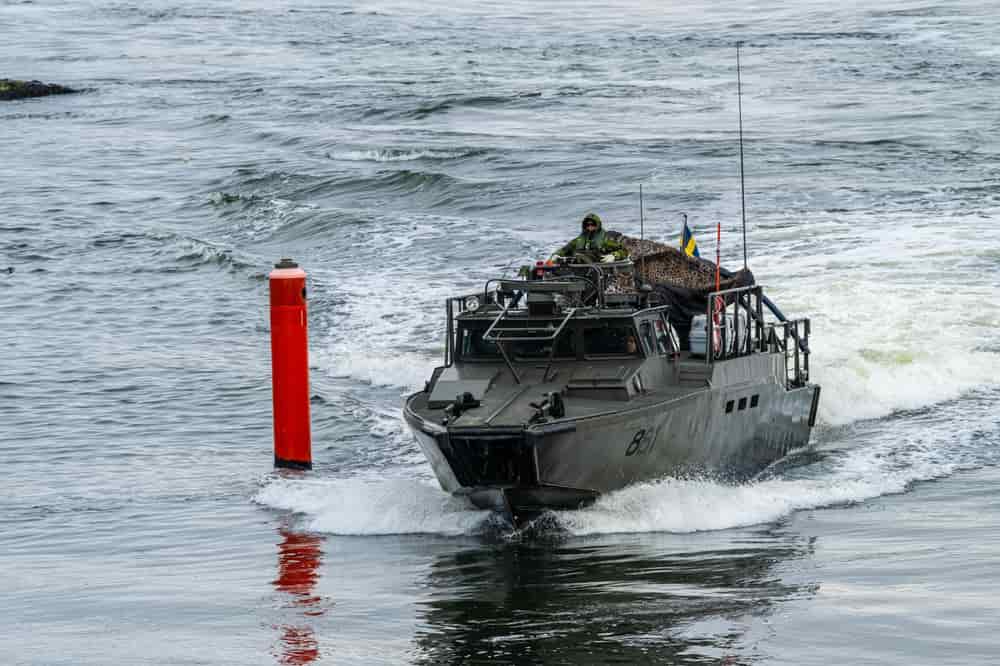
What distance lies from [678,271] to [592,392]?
12.5 feet

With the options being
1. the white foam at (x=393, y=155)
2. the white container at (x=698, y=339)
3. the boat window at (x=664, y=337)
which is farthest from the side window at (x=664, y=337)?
the white foam at (x=393, y=155)

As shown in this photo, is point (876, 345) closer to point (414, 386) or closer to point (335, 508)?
point (414, 386)

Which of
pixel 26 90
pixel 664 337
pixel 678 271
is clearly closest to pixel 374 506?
pixel 664 337

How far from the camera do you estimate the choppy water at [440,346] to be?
11.8 meters

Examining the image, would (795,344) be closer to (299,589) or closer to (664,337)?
(664,337)

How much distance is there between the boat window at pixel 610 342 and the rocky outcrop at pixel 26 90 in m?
48.9

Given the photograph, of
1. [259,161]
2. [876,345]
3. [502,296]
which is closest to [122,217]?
[259,161]

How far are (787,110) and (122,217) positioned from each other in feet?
64.8

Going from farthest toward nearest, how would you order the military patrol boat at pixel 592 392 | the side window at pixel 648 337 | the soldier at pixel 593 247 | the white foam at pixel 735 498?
the soldier at pixel 593 247, the side window at pixel 648 337, the white foam at pixel 735 498, the military patrol boat at pixel 592 392

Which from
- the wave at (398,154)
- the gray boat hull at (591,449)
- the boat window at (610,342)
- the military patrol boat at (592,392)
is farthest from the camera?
the wave at (398,154)

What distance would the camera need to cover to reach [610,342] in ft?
52.0

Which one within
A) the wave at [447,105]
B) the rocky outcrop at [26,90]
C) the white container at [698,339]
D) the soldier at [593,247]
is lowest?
the white container at [698,339]

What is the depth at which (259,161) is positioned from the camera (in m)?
44.0

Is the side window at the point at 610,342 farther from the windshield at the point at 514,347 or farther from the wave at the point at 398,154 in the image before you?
the wave at the point at 398,154
